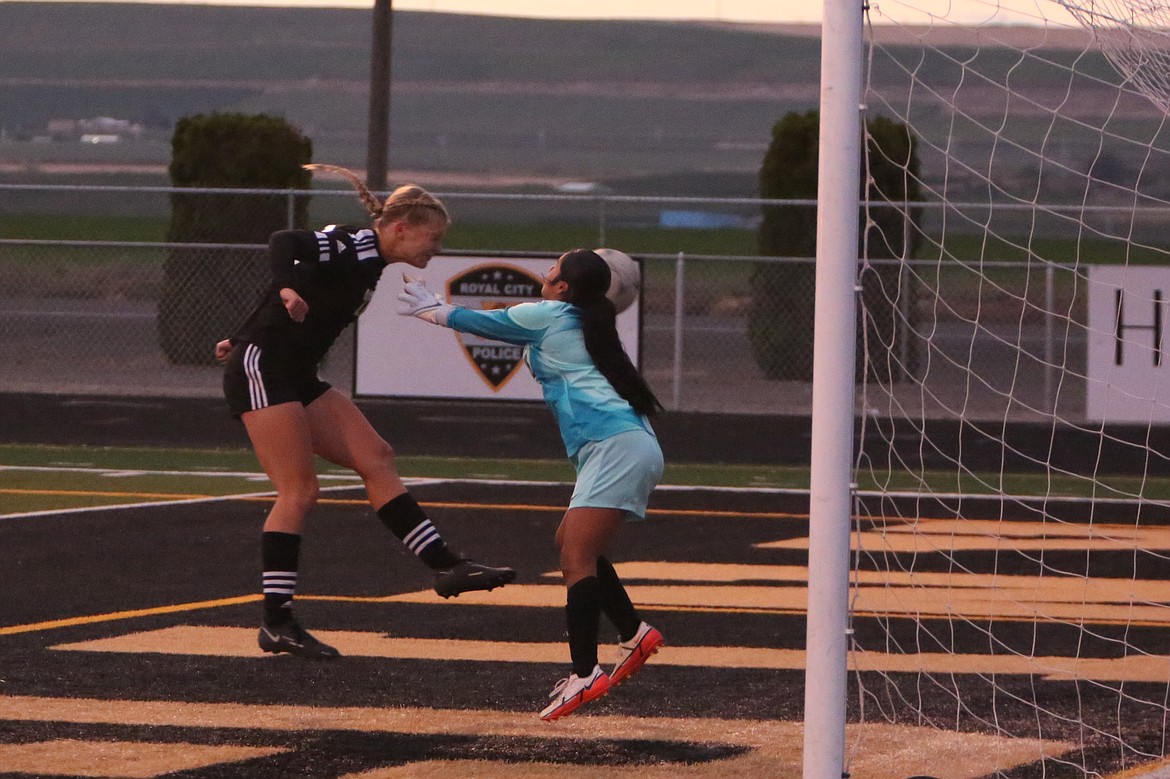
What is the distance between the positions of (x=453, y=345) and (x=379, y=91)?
17.9 feet

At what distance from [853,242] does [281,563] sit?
2.78 metres

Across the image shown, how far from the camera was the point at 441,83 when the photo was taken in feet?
378

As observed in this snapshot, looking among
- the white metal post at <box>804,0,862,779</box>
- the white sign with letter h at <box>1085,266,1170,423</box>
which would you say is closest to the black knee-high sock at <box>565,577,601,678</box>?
the white metal post at <box>804,0,862,779</box>

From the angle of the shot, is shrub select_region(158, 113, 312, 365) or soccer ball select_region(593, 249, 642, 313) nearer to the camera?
soccer ball select_region(593, 249, 642, 313)

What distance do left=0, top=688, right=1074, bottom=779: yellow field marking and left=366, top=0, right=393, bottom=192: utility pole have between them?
15922mm

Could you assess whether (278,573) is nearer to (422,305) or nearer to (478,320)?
(422,305)

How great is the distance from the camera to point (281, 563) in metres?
7.48

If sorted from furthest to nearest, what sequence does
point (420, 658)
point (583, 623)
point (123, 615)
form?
point (123, 615) → point (420, 658) → point (583, 623)

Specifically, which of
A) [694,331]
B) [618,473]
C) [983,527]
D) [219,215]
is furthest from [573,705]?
[694,331]

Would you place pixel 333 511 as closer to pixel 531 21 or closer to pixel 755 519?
pixel 755 519

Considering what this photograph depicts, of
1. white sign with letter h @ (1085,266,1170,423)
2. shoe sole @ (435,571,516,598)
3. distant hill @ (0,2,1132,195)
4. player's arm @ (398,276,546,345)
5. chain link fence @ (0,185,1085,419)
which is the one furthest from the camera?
distant hill @ (0,2,1132,195)

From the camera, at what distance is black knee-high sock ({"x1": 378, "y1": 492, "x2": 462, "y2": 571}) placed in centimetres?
769

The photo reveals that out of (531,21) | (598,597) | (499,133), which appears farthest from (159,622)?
(531,21)

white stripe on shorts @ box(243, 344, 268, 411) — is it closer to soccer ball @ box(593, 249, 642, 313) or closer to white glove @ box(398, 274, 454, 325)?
white glove @ box(398, 274, 454, 325)
